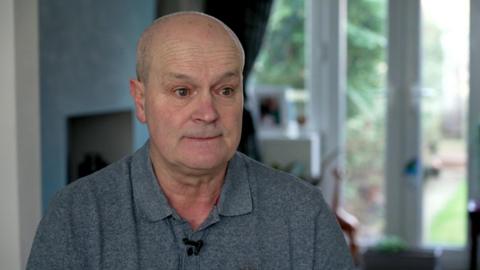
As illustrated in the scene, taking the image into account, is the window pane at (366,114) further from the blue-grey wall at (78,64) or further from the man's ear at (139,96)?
the man's ear at (139,96)

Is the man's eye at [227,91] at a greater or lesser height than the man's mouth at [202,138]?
greater

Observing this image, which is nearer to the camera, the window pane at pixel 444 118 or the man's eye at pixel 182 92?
the man's eye at pixel 182 92

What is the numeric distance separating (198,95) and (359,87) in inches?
143

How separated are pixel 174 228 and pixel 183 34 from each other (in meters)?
0.38

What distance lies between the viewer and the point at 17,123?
257 cm

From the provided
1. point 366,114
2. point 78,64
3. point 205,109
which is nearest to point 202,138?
point 205,109

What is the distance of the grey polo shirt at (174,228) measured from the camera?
1516mm

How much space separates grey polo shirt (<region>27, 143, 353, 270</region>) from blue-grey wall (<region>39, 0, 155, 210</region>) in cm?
167

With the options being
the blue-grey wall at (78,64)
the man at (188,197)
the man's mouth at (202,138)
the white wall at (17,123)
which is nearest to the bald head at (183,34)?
the man at (188,197)

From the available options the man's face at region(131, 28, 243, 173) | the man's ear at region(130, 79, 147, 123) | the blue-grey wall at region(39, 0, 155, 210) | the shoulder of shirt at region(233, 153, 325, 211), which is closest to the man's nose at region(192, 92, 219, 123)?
the man's face at region(131, 28, 243, 173)

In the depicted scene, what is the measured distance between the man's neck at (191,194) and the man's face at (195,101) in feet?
0.22

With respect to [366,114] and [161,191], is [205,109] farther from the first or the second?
[366,114]

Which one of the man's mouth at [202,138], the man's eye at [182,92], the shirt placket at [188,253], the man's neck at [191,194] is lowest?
the shirt placket at [188,253]

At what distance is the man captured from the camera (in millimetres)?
1471
